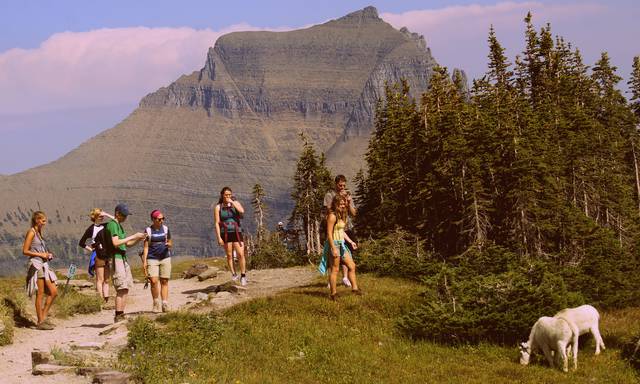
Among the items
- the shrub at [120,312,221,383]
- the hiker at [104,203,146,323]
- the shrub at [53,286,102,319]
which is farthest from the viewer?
the shrub at [53,286,102,319]

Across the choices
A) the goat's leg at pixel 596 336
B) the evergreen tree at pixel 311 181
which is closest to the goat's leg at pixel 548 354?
the goat's leg at pixel 596 336

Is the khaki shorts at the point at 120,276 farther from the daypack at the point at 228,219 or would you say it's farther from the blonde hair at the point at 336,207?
the blonde hair at the point at 336,207

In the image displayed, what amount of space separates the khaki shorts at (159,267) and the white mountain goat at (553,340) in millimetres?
8758

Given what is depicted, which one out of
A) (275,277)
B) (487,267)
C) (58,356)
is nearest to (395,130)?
(275,277)

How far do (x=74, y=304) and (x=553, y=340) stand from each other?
14445mm

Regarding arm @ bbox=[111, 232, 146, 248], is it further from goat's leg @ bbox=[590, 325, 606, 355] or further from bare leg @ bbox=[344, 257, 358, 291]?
goat's leg @ bbox=[590, 325, 606, 355]

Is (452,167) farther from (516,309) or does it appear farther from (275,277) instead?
(516,309)

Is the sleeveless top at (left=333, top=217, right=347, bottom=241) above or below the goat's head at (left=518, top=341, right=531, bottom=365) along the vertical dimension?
above

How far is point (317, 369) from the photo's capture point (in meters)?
15.2

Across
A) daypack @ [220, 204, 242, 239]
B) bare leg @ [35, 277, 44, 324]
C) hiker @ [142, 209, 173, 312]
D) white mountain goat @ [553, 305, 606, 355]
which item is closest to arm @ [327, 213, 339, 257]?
daypack @ [220, 204, 242, 239]

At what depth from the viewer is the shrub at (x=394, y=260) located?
27.2 m

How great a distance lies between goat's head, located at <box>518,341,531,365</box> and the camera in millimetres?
15688

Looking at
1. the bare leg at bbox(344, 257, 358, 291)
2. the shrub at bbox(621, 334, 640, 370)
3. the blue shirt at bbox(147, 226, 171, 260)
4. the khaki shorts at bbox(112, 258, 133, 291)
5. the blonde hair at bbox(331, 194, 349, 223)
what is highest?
the blonde hair at bbox(331, 194, 349, 223)

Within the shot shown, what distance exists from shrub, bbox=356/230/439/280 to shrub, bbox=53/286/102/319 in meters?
9.66
